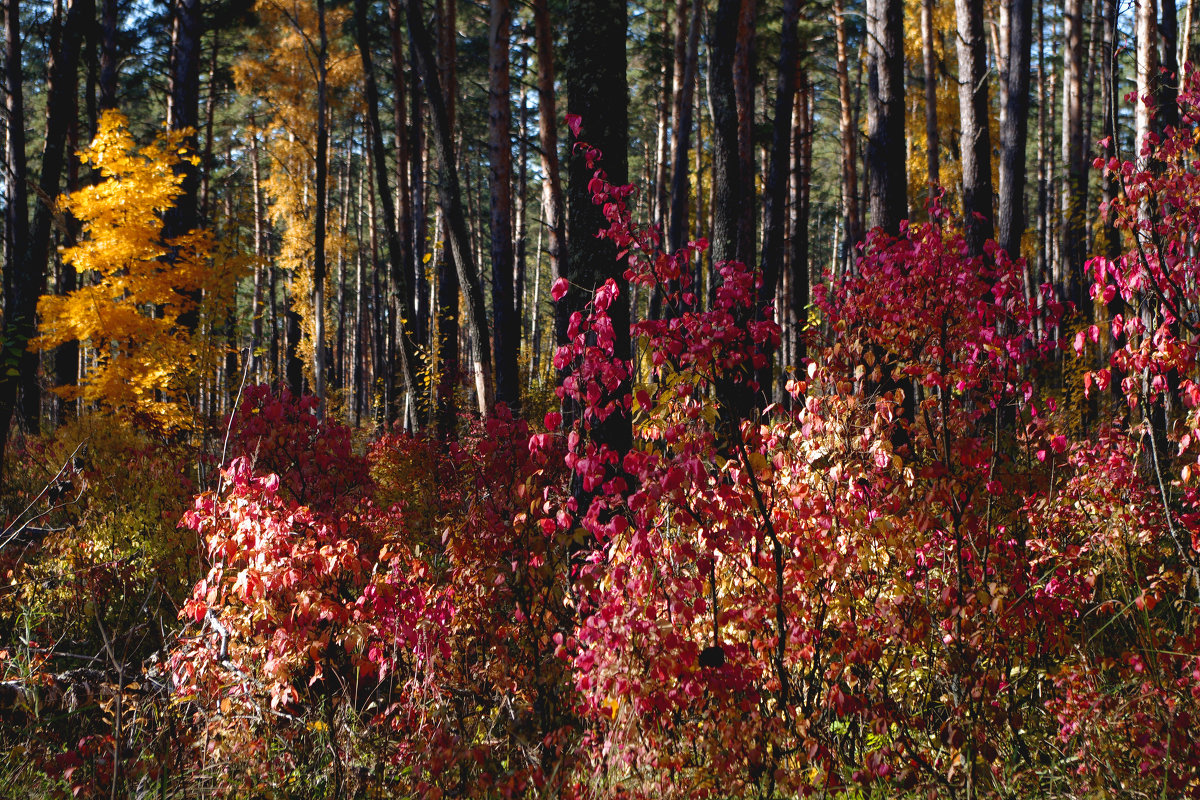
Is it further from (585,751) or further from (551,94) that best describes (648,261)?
(551,94)

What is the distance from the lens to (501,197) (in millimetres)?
7809

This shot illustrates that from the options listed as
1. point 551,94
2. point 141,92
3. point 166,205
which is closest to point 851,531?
point 551,94

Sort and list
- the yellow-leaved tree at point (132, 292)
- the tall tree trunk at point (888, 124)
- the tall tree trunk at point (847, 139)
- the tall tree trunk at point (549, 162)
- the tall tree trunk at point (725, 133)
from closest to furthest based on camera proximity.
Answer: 1. the tall tree trunk at point (888, 124)
2. the tall tree trunk at point (549, 162)
3. the tall tree trunk at point (725, 133)
4. the yellow-leaved tree at point (132, 292)
5. the tall tree trunk at point (847, 139)

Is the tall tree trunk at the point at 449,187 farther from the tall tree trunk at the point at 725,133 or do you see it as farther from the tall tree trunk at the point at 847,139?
the tall tree trunk at the point at 847,139

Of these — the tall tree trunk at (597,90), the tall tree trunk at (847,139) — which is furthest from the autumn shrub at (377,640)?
the tall tree trunk at (847,139)

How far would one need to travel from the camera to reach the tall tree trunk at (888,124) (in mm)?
6641

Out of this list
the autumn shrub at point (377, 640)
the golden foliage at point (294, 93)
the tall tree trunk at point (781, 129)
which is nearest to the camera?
the autumn shrub at point (377, 640)

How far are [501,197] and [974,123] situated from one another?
4514 millimetres

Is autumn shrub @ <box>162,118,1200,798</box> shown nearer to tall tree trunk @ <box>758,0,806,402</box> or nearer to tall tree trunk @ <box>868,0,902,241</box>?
tall tree trunk @ <box>868,0,902,241</box>

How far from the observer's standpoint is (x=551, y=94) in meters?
8.93

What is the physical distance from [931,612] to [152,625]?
→ 15.4 feet

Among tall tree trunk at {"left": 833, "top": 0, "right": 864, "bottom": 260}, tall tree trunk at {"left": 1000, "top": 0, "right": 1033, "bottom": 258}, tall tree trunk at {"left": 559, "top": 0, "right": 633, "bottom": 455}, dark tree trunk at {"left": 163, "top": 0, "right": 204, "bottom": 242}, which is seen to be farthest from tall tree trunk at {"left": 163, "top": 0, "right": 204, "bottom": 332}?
tall tree trunk at {"left": 833, "top": 0, "right": 864, "bottom": 260}

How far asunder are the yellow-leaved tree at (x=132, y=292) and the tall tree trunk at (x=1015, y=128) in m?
8.65

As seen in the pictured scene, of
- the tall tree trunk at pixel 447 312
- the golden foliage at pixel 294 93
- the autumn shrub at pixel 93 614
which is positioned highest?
the golden foliage at pixel 294 93
